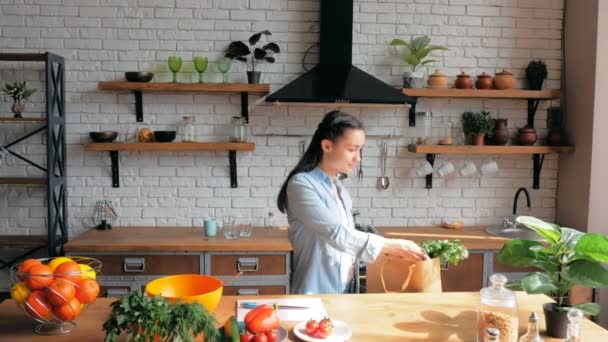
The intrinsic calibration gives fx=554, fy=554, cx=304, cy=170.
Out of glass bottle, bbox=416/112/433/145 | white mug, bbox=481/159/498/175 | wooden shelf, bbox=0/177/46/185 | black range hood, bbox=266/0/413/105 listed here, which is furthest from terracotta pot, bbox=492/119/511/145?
wooden shelf, bbox=0/177/46/185

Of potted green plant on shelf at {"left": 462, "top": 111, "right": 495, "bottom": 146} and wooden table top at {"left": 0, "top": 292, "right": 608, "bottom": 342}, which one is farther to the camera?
potted green plant on shelf at {"left": 462, "top": 111, "right": 495, "bottom": 146}

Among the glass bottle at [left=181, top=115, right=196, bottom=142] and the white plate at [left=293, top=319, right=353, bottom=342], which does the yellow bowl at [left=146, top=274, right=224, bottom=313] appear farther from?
the glass bottle at [left=181, top=115, right=196, bottom=142]

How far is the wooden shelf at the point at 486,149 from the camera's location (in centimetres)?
389

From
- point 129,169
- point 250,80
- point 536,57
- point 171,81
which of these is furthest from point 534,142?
point 129,169

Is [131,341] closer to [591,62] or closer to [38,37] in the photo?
[38,37]

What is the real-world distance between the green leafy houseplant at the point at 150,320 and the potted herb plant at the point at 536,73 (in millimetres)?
3426

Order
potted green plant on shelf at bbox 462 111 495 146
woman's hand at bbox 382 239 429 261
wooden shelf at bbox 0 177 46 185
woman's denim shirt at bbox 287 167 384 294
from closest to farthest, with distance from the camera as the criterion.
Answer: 1. woman's hand at bbox 382 239 429 261
2. woman's denim shirt at bbox 287 167 384 294
3. wooden shelf at bbox 0 177 46 185
4. potted green plant on shelf at bbox 462 111 495 146

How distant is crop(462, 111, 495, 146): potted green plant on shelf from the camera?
3965mm

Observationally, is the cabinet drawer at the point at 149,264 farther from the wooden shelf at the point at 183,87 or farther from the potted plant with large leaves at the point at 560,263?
the potted plant with large leaves at the point at 560,263

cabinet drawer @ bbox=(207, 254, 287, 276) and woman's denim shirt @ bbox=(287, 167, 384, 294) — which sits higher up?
woman's denim shirt @ bbox=(287, 167, 384, 294)

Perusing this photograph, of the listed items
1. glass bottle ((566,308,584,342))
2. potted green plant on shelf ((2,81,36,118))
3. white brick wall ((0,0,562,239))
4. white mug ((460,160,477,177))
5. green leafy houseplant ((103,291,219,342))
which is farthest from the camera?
white mug ((460,160,477,177))

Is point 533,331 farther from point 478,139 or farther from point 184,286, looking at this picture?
point 478,139

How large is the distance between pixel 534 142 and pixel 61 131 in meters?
3.36

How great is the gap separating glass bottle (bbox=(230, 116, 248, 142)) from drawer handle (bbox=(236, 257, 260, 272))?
2.87 ft
